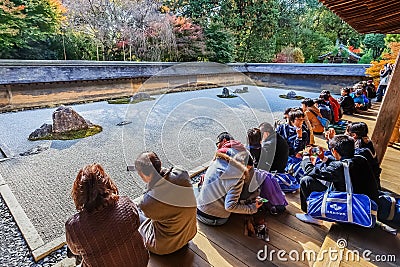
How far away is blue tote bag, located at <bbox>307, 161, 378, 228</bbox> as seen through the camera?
4.81 ft

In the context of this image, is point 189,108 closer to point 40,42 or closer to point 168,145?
point 168,145

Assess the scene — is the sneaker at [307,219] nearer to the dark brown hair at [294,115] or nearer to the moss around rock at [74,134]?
the dark brown hair at [294,115]

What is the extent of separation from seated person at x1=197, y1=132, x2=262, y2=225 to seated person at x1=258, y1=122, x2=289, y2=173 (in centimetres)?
49

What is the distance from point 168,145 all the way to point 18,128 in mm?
3553

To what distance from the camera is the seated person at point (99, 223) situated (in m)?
1.02

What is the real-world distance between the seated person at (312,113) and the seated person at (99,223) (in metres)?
3.35

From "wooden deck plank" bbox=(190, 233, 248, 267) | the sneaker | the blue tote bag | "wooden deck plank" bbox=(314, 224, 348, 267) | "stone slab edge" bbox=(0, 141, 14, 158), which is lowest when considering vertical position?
"stone slab edge" bbox=(0, 141, 14, 158)

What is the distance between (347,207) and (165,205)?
113 cm

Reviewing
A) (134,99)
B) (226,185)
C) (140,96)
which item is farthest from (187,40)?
(226,185)

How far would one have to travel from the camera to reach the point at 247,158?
1.64 metres

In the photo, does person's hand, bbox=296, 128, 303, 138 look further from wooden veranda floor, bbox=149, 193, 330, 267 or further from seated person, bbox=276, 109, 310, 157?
wooden veranda floor, bbox=149, 193, 330, 267

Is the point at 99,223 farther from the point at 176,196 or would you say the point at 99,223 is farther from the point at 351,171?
the point at 351,171

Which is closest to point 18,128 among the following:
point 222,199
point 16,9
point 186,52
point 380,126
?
point 222,199

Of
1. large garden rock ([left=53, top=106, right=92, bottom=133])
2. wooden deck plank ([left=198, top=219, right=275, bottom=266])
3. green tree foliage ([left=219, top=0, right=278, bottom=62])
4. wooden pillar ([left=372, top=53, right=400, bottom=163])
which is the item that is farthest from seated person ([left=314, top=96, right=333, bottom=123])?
green tree foliage ([left=219, top=0, right=278, bottom=62])
